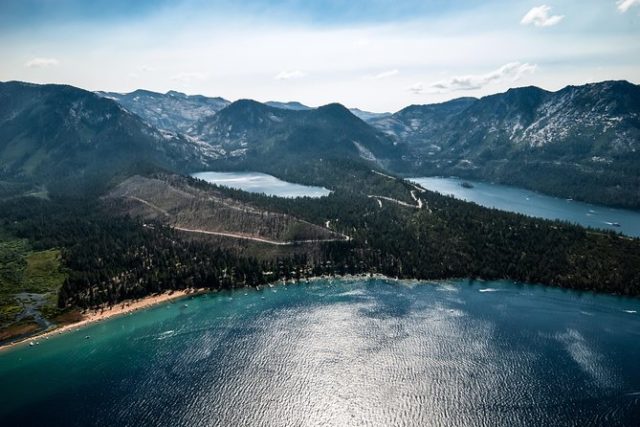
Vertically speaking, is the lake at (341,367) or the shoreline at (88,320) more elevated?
the lake at (341,367)

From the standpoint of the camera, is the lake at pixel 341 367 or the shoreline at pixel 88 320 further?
the shoreline at pixel 88 320

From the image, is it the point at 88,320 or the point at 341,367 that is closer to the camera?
the point at 341,367

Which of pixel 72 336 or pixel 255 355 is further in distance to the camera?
pixel 72 336

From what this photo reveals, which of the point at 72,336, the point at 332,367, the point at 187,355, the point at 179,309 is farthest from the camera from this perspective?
the point at 179,309

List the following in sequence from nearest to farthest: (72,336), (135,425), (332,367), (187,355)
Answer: (135,425) → (332,367) → (187,355) → (72,336)

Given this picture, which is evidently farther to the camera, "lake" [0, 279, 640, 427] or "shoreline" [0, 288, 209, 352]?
"shoreline" [0, 288, 209, 352]

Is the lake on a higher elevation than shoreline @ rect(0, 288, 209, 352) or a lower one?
higher

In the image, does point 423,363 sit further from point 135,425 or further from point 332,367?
point 135,425

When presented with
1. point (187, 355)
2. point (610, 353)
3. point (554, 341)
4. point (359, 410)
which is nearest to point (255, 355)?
point (187, 355)
